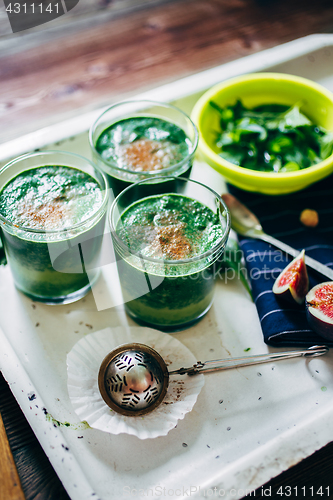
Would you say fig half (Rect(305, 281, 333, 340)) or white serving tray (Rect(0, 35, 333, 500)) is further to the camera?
fig half (Rect(305, 281, 333, 340))

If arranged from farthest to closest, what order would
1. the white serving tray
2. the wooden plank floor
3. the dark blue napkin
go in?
the wooden plank floor < the dark blue napkin < the white serving tray

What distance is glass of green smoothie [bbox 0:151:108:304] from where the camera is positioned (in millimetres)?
1170

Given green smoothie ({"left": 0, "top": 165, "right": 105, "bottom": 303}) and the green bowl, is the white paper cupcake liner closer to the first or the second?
green smoothie ({"left": 0, "top": 165, "right": 105, "bottom": 303})

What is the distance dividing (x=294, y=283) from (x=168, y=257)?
0.38 metres

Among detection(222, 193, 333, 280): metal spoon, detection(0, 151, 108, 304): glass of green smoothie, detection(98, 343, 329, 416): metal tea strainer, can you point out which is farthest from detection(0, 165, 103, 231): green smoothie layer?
detection(222, 193, 333, 280): metal spoon

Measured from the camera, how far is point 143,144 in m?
1.51

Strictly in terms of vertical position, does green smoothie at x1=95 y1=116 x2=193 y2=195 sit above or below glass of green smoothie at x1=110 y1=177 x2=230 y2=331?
above

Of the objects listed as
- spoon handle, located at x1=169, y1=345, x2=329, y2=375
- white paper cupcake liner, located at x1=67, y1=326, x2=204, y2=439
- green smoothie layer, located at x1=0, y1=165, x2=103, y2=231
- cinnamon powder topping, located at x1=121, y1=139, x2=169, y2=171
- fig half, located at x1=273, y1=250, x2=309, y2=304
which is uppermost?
green smoothie layer, located at x1=0, y1=165, x2=103, y2=231

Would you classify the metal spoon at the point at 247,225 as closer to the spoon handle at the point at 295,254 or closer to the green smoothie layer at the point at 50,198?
the spoon handle at the point at 295,254

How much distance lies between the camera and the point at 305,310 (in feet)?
4.13

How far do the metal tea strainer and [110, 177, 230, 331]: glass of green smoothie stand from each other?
0.14 m

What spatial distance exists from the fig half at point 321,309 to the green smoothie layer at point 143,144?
0.62 metres

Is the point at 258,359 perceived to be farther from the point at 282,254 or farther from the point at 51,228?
the point at 51,228

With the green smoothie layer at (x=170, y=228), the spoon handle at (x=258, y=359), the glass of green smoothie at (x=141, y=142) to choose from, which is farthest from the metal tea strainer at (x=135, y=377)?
the glass of green smoothie at (x=141, y=142)
